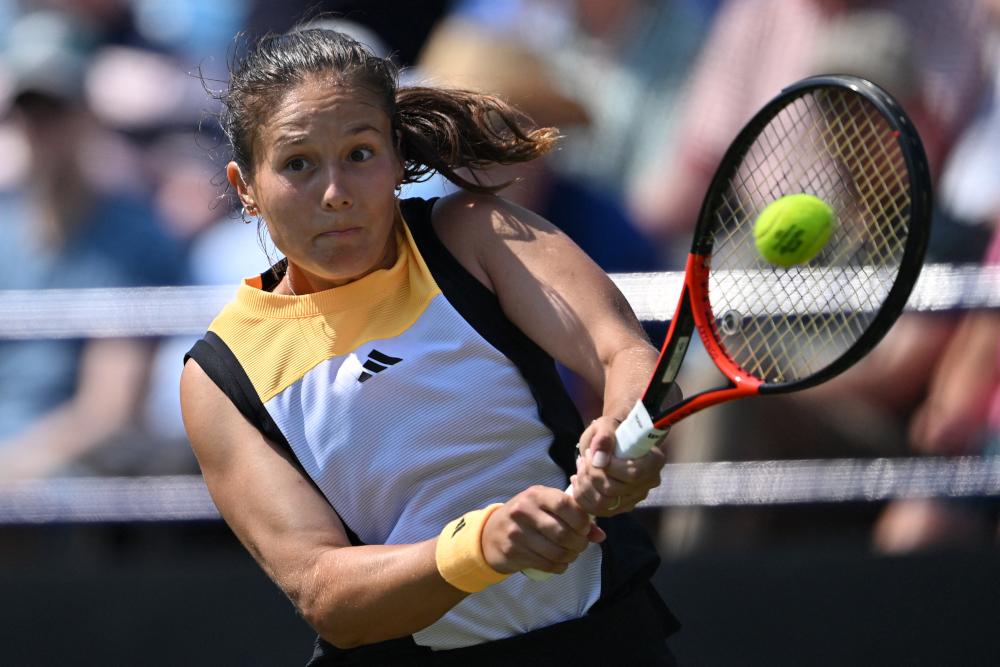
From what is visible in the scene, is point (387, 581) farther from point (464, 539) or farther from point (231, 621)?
point (231, 621)

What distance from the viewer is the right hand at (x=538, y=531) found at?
1.88m

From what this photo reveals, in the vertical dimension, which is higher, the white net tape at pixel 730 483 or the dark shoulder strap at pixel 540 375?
the dark shoulder strap at pixel 540 375

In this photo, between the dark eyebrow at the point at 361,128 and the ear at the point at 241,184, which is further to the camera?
the ear at the point at 241,184

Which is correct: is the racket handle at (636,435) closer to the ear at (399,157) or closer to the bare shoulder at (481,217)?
the bare shoulder at (481,217)

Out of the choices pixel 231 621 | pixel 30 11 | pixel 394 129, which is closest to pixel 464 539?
pixel 394 129

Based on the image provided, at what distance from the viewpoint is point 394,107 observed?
7.50 feet

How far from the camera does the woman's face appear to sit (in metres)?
2.15

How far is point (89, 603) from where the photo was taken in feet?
12.8

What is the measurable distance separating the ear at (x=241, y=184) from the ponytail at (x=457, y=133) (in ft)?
0.81

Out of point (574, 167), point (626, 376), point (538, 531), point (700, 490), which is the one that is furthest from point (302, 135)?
point (700, 490)

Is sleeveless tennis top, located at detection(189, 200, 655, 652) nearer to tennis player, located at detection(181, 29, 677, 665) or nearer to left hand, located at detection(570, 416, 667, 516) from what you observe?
tennis player, located at detection(181, 29, 677, 665)

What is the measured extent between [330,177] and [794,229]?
25.8 inches

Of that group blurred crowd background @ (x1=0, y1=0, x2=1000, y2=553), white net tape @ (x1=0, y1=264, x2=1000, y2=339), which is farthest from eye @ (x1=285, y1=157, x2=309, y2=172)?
white net tape @ (x1=0, y1=264, x2=1000, y2=339)

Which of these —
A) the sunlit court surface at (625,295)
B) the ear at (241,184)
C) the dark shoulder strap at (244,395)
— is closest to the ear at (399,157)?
the ear at (241,184)
